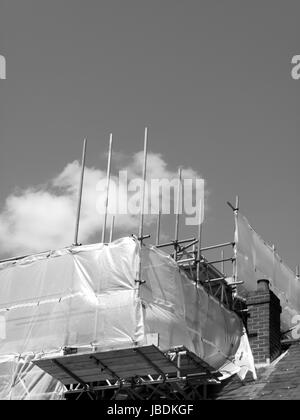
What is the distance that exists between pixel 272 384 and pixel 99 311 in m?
3.55

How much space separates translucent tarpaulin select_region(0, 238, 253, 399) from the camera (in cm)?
1762

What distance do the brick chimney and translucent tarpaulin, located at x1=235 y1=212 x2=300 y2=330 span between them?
1.49 metres

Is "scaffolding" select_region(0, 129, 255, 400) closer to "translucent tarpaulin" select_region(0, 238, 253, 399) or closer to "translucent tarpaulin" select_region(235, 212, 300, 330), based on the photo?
"translucent tarpaulin" select_region(0, 238, 253, 399)

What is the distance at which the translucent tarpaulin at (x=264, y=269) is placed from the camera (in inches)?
853

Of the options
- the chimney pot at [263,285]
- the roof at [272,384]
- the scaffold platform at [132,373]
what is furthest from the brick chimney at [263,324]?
the scaffold platform at [132,373]

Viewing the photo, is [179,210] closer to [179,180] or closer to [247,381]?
[179,180]

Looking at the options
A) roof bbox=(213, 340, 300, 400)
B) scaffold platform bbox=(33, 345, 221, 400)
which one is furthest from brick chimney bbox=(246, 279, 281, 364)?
scaffold platform bbox=(33, 345, 221, 400)

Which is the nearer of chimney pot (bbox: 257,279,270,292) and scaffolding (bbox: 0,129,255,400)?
scaffolding (bbox: 0,129,255,400)

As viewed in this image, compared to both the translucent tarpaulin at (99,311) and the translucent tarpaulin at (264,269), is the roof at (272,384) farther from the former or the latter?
the translucent tarpaulin at (264,269)

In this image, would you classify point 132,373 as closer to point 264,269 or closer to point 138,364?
point 138,364

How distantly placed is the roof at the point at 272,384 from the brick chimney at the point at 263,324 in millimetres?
277

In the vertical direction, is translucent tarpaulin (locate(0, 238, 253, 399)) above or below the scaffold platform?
above
